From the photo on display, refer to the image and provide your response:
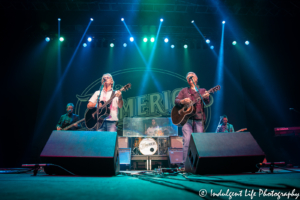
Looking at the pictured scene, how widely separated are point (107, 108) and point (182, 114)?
1.64 m

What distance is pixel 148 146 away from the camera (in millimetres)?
5934

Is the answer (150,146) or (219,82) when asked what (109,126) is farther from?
(219,82)

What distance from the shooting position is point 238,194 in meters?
1.22

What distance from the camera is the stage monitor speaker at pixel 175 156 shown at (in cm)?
537

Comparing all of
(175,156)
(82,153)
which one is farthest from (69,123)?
(82,153)

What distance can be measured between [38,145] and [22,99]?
184 cm

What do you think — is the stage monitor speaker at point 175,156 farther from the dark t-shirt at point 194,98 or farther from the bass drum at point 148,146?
the dark t-shirt at point 194,98

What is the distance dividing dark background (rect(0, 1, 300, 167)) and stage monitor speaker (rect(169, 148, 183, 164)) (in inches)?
75.4

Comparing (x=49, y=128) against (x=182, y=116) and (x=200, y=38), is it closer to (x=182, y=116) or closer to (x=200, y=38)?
(x=182, y=116)

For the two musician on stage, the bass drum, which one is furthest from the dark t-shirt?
the bass drum

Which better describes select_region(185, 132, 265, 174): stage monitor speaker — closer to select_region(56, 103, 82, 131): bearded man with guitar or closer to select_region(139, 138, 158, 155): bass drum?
select_region(139, 138, 158, 155): bass drum

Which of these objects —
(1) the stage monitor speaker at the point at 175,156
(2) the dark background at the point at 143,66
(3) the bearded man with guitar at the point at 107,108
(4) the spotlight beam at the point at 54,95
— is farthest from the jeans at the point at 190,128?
(4) the spotlight beam at the point at 54,95

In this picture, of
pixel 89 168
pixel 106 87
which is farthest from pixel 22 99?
pixel 89 168

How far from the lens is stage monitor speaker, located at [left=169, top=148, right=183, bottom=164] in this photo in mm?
5367
